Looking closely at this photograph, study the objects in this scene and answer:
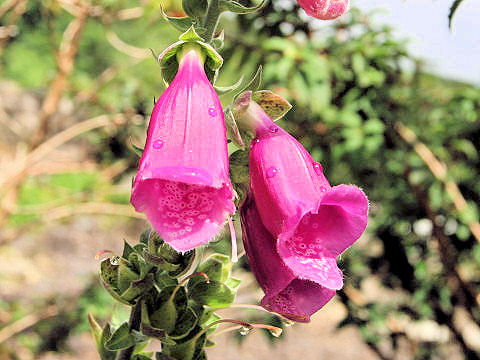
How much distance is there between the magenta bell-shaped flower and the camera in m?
0.33

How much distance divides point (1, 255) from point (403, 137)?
3.58 m

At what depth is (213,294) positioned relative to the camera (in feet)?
1.40

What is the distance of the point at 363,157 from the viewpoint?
3.99 ft

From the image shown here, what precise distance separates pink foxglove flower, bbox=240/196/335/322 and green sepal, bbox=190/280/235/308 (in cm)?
5

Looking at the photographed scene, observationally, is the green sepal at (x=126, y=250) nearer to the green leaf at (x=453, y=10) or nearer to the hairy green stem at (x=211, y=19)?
the hairy green stem at (x=211, y=19)

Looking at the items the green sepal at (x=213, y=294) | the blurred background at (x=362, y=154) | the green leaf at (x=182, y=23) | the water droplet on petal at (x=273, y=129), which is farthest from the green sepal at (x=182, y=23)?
the blurred background at (x=362, y=154)

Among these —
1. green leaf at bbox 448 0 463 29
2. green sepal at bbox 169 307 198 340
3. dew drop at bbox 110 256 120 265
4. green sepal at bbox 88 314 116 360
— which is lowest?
green sepal at bbox 88 314 116 360

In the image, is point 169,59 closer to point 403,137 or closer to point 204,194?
point 204,194

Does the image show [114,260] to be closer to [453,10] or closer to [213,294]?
[213,294]

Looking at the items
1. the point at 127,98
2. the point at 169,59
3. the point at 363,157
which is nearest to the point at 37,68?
the point at 127,98

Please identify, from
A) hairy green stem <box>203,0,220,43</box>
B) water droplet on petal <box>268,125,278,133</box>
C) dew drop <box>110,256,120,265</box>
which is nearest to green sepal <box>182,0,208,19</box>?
hairy green stem <box>203,0,220,43</box>

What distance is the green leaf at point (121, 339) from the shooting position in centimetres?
41

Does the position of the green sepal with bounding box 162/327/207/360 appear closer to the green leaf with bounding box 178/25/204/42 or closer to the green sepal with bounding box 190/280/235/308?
the green sepal with bounding box 190/280/235/308

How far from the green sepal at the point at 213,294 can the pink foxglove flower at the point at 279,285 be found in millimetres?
49
